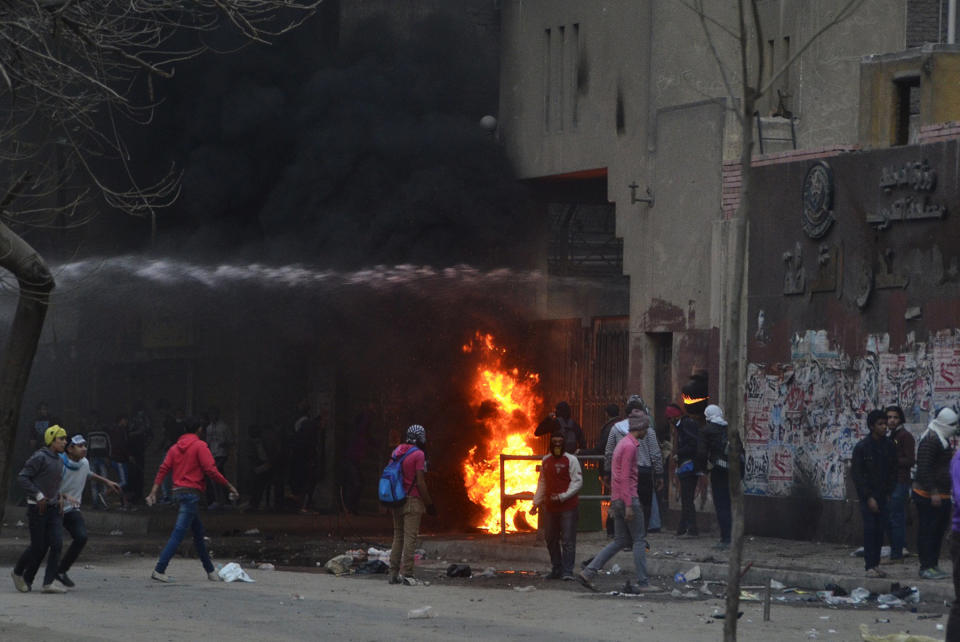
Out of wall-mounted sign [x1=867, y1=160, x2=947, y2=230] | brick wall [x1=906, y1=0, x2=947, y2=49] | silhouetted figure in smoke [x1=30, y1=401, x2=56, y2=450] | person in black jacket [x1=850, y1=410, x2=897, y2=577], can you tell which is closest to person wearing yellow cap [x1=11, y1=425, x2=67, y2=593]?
person in black jacket [x1=850, y1=410, x2=897, y2=577]

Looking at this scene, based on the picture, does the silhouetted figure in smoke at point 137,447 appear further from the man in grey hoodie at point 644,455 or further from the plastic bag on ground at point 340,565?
the man in grey hoodie at point 644,455

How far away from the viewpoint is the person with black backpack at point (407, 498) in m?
15.8

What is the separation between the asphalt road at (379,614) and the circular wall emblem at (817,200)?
19.4 feet

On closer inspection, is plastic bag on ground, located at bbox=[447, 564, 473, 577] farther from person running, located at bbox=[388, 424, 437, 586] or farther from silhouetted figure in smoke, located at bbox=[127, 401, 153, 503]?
silhouetted figure in smoke, located at bbox=[127, 401, 153, 503]

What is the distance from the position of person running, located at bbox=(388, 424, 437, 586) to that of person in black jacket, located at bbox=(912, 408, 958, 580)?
4490 millimetres

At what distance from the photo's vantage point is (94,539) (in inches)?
893

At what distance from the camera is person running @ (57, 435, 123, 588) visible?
1478 cm

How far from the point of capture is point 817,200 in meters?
19.7

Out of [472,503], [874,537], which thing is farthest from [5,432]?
[472,503]

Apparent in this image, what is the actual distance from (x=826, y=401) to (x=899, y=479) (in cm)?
286

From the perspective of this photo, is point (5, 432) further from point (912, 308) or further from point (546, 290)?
point (546, 290)

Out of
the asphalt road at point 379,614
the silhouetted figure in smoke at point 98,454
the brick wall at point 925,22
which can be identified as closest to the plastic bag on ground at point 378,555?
the asphalt road at point 379,614

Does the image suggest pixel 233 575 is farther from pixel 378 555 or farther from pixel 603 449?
pixel 603 449

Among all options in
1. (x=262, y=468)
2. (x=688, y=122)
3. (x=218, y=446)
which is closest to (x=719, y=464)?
Result: (x=688, y=122)
